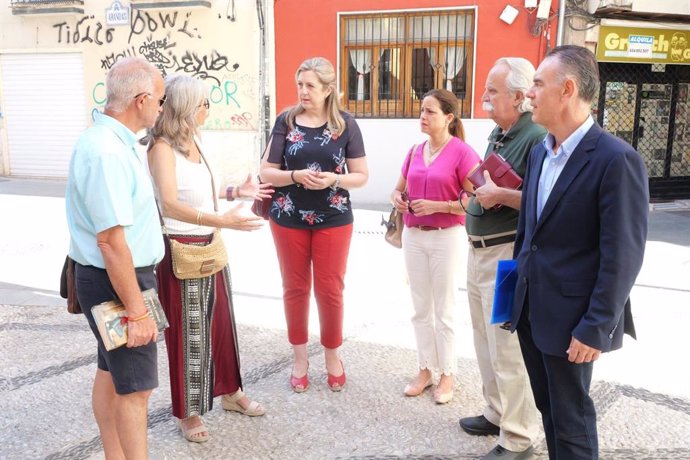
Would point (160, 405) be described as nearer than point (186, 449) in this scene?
No

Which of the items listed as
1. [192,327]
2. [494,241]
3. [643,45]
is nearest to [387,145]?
[643,45]

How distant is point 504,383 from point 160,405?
1946 millimetres

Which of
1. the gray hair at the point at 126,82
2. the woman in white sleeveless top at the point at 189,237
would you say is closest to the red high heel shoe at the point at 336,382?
the woman in white sleeveless top at the point at 189,237

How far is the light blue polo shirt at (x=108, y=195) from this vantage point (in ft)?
7.45

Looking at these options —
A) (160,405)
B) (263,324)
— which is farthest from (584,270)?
(263,324)

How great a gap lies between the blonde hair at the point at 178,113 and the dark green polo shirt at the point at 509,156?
4.73 ft

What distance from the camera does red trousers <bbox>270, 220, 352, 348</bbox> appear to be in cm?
374

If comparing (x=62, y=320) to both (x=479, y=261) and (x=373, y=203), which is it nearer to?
(x=479, y=261)

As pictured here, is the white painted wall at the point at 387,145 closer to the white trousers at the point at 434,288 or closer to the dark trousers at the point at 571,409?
the white trousers at the point at 434,288

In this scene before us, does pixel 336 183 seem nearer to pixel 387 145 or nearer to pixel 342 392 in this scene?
pixel 342 392

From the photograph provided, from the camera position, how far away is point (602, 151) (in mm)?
2121

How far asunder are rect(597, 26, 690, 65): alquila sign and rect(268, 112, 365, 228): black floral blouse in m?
8.49

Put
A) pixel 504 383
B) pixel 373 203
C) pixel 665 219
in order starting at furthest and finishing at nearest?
pixel 373 203 → pixel 665 219 → pixel 504 383

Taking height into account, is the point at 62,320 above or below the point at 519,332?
below
